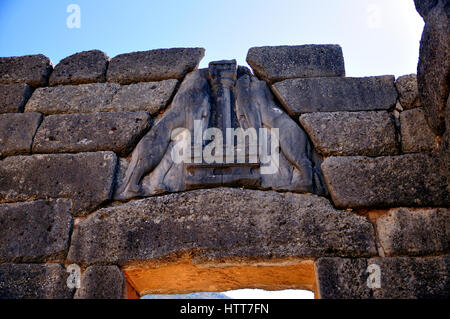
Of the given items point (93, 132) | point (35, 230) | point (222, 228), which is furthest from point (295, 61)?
point (35, 230)

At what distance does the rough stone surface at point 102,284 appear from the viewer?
3326 millimetres

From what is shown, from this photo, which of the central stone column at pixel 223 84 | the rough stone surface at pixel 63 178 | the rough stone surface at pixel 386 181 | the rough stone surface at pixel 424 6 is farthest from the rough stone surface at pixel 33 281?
the rough stone surface at pixel 424 6

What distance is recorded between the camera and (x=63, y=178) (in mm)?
3877

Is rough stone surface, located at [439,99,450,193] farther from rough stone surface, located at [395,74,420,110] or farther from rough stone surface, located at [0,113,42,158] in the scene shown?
rough stone surface, located at [0,113,42,158]

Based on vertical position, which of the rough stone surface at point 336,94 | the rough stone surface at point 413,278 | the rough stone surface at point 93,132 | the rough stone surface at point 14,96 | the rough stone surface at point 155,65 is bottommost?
the rough stone surface at point 413,278

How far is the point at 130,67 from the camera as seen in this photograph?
4.58 m

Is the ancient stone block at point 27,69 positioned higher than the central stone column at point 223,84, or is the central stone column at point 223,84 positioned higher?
the ancient stone block at point 27,69

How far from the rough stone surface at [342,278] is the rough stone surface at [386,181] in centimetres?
48

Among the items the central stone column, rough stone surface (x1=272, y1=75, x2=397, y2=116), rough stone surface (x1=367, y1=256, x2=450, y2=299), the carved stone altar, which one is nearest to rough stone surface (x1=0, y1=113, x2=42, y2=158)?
the carved stone altar

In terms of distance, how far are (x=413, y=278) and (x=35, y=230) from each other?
287 centimetres

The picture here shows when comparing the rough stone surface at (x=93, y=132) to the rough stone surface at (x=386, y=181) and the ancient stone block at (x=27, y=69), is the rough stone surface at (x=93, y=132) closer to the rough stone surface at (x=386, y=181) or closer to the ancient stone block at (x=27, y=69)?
the ancient stone block at (x=27, y=69)

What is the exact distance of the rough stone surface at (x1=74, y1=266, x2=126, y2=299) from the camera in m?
3.33

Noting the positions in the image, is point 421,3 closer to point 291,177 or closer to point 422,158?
point 422,158

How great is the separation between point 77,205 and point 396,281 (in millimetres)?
2503
